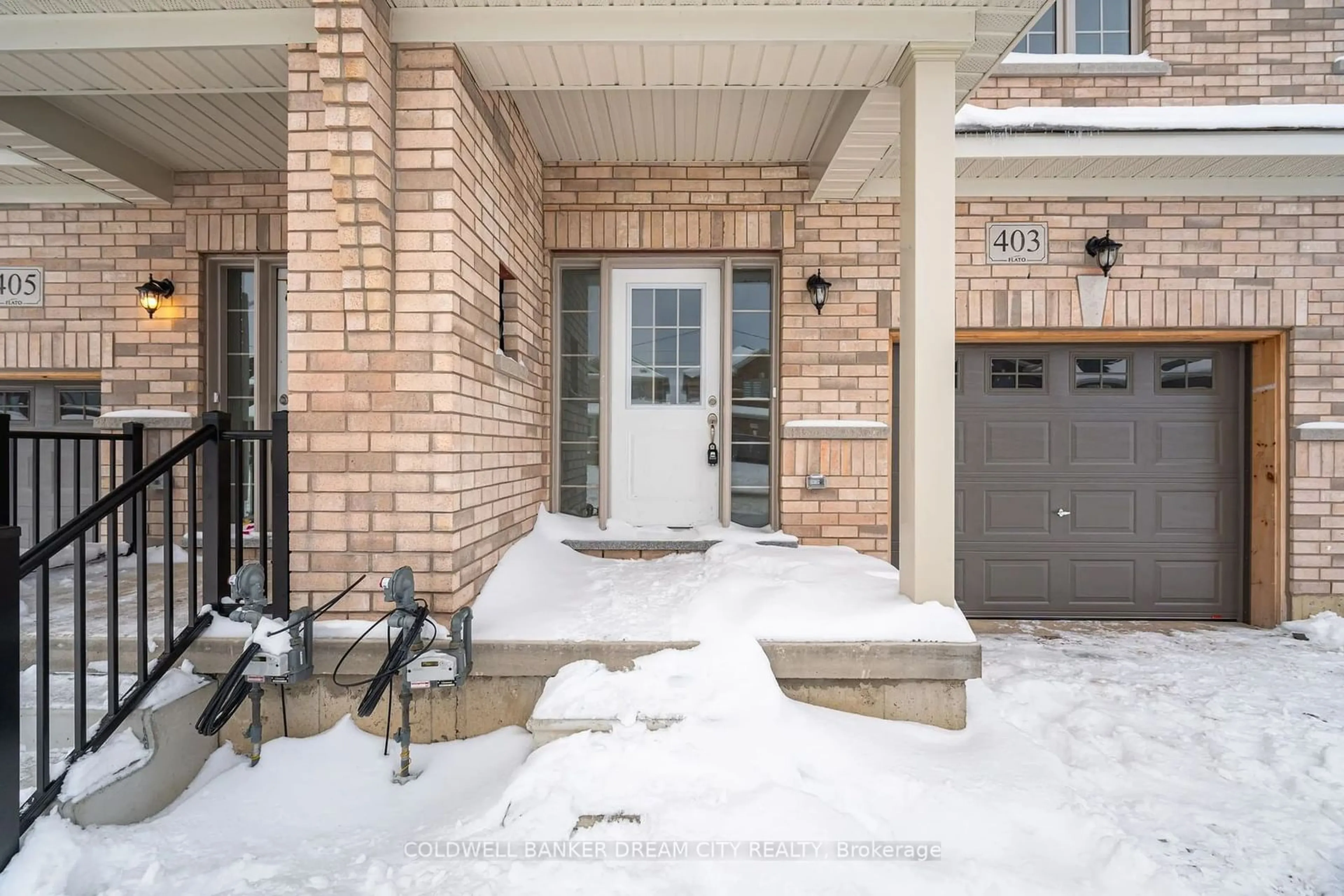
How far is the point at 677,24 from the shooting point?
2.63 metres

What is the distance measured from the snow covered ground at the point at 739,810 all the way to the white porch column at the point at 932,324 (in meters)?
0.75

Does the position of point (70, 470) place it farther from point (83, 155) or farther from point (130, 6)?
point (130, 6)

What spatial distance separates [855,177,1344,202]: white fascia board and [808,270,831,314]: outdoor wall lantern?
59cm

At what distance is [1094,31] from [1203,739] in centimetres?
447

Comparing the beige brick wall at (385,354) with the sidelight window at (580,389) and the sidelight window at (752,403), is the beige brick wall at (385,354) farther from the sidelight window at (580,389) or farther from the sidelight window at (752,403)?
the sidelight window at (752,403)

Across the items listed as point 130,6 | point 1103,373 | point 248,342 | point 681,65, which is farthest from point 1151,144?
point 248,342

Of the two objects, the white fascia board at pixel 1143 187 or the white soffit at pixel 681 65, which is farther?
the white fascia board at pixel 1143 187

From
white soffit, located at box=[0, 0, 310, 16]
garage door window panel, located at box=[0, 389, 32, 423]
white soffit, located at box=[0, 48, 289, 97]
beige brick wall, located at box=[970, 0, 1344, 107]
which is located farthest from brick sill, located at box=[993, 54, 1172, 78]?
garage door window panel, located at box=[0, 389, 32, 423]

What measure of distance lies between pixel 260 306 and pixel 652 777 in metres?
4.01

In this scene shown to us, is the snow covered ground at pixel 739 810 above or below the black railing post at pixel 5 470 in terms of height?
below

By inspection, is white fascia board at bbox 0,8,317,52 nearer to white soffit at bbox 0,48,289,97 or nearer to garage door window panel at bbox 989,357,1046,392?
→ white soffit at bbox 0,48,289,97

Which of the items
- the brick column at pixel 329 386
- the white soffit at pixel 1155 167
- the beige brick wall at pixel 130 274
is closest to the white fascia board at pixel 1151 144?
the white soffit at pixel 1155 167

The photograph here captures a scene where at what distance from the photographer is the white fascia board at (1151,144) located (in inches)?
153

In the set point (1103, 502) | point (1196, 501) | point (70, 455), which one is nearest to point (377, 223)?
point (70, 455)
